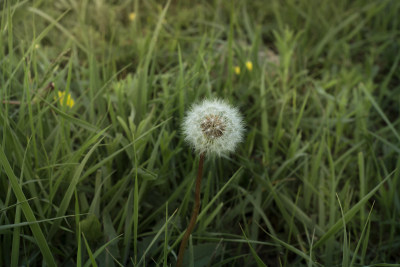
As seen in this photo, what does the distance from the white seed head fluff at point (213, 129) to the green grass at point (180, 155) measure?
0.25 metres

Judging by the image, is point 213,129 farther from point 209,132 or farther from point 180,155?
point 180,155

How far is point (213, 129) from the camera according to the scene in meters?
1.21

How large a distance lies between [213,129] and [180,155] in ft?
2.38

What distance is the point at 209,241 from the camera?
65.6 inches

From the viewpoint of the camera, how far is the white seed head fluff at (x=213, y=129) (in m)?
1.22

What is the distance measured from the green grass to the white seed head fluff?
25cm

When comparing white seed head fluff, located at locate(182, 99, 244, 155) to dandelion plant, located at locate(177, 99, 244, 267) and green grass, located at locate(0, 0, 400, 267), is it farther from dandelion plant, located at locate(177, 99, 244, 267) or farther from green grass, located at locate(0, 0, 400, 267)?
green grass, located at locate(0, 0, 400, 267)

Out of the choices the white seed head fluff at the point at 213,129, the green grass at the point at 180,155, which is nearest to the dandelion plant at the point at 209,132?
the white seed head fluff at the point at 213,129

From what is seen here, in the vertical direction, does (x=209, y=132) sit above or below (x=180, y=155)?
above

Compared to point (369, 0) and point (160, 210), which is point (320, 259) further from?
point (369, 0)

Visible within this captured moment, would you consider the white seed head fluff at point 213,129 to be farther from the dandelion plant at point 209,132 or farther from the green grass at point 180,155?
the green grass at point 180,155

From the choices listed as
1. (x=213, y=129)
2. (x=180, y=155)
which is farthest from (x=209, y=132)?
(x=180, y=155)

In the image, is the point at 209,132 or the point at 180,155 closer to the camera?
the point at 209,132

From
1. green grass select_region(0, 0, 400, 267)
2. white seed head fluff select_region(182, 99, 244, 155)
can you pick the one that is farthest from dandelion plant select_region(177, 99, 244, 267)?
green grass select_region(0, 0, 400, 267)
